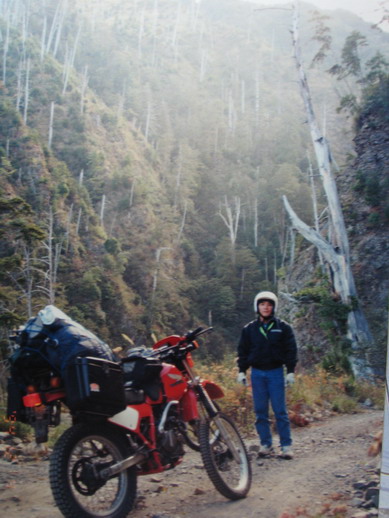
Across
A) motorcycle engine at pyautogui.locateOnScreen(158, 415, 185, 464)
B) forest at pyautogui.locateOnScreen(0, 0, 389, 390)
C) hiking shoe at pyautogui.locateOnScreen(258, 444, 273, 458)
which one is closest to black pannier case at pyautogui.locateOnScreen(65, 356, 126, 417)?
motorcycle engine at pyautogui.locateOnScreen(158, 415, 185, 464)

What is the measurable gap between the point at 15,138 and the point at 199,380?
808 centimetres

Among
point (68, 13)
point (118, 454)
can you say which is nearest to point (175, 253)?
point (118, 454)

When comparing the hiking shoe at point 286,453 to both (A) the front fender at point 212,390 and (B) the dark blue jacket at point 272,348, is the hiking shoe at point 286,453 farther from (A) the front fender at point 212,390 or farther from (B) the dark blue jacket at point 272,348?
(A) the front fender at point 212,390

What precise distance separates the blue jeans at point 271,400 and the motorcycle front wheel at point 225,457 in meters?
0.64

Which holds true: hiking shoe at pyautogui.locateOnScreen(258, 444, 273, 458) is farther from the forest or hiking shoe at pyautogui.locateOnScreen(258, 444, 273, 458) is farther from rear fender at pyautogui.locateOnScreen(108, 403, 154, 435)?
the forest

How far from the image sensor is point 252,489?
3.15 m

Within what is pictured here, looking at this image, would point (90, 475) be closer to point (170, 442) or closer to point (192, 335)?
point (170, 442)

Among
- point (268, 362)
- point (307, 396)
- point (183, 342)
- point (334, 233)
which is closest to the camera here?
point (183, 342)

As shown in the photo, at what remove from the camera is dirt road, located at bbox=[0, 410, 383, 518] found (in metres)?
2.72

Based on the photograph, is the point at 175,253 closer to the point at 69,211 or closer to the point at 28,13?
the point at 69,211

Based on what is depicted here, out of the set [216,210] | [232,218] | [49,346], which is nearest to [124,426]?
[49,346]

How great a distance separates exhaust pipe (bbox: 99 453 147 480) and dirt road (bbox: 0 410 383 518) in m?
0.35

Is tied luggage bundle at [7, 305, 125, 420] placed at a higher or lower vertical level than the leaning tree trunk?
lower

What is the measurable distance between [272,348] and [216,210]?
6.02m
